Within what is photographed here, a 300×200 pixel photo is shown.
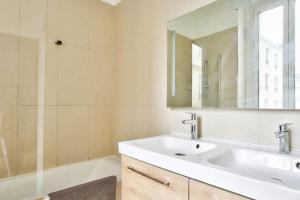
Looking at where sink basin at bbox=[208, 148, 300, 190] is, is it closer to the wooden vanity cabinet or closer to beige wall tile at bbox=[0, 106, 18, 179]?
the wooden vanity cabinet

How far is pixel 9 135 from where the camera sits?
1.67 meters

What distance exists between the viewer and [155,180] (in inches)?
39.2

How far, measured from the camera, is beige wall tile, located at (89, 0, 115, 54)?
2199 millimetres

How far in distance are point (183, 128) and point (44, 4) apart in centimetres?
172

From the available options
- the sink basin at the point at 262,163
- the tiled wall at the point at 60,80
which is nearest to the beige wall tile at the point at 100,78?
the tiled wall at the point at 60,80

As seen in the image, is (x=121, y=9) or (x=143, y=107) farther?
(x=121, y=9)

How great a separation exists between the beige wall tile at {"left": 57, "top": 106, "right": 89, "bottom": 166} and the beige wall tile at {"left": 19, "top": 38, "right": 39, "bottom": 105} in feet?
0.95

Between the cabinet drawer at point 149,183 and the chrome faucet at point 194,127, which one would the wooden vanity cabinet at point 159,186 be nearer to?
the cabinet drawer at point 149,183

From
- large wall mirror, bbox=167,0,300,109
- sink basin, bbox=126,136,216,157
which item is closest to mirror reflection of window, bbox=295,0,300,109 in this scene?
large wall mirror, bbox=167,0,300,109

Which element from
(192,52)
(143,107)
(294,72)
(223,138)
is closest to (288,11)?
(294,72)

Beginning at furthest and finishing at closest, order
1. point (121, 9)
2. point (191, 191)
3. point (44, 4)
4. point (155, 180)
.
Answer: point (121, 9) < point (44, 4) < point (155, 180) < point (191, 191)

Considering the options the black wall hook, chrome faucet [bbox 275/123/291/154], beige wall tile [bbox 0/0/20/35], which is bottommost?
chrome faucet [bbox 275/123/291/154]

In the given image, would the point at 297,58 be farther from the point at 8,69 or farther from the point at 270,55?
the point at 8,69

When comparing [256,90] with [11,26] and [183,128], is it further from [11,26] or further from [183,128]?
[11,26]
